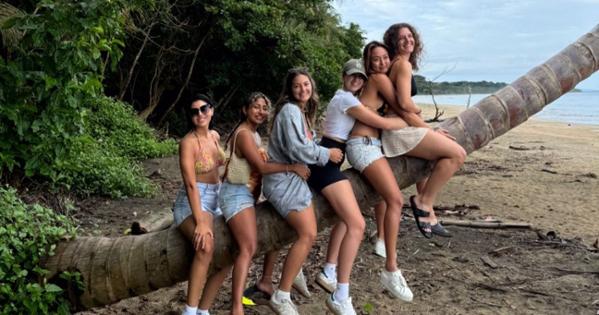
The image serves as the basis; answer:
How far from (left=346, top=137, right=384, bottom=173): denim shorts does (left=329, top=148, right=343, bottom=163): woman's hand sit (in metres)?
0.18

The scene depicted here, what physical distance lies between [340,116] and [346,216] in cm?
75

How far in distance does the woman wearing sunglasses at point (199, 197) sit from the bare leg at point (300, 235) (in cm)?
51

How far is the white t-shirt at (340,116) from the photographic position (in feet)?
14.4

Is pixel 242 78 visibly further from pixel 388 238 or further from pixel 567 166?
pixel 388 238

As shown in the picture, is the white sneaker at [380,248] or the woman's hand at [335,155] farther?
the white sneaker at [380,248]

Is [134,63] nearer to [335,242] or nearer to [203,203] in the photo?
[335,242]

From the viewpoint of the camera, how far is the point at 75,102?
5789 mm

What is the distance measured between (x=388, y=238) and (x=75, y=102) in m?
3.22

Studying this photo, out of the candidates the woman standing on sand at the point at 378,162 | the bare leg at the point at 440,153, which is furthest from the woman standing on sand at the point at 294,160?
the bare leg at the point at 440,153

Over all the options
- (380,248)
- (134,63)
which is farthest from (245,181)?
(134,63)

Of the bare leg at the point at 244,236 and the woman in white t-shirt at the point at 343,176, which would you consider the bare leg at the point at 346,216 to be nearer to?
the woman in white t-shirt at the point at 343,176

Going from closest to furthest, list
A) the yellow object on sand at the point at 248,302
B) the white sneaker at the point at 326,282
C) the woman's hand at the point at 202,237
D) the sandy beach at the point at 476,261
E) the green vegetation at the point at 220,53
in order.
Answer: the woman's hand at the point at 202,237
the white sneaker at the point at 326,282
the yellow object on sand at the point at 248,302
the sandy beach at the point at 476,261
the green vegetation at the point at 220,53

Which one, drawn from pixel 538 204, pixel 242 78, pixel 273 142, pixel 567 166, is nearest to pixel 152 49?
pixel 242 78

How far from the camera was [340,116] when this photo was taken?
4.46m
